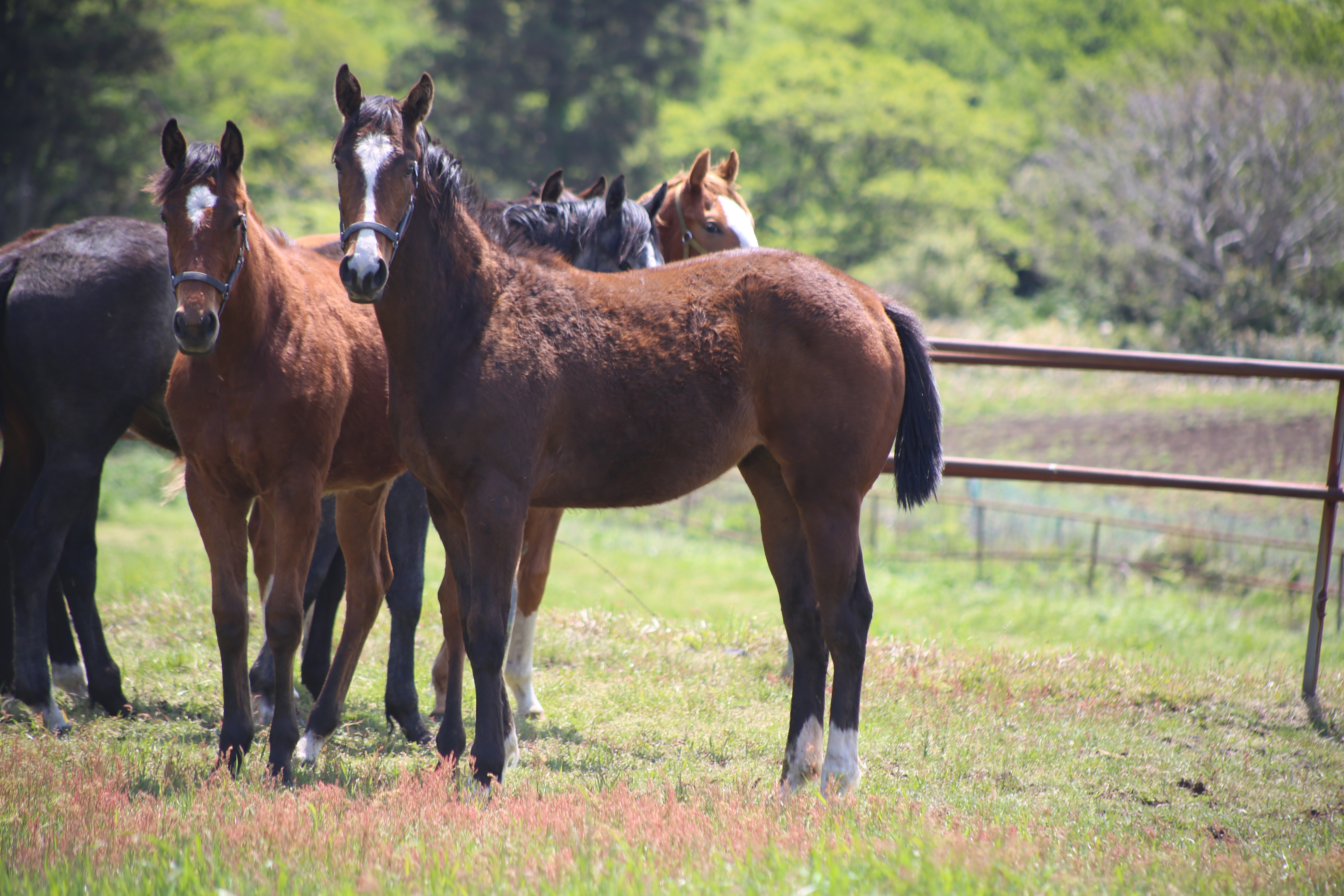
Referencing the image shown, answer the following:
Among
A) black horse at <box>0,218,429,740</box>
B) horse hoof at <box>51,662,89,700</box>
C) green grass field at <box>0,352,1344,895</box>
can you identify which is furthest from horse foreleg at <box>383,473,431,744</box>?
horse hoof at <box>51,662,89,700</box>

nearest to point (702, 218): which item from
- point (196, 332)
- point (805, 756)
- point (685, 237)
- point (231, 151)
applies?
point (685, 237)

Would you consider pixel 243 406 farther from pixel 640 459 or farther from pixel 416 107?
pixel 640 459

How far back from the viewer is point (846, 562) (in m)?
3.88

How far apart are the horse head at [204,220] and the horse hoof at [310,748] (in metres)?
1.76

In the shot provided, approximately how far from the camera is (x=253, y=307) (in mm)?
4023

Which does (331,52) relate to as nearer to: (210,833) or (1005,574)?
(1005,574)

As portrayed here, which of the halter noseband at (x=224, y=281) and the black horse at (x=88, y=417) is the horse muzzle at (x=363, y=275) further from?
the black horse at (x=88, y=417)

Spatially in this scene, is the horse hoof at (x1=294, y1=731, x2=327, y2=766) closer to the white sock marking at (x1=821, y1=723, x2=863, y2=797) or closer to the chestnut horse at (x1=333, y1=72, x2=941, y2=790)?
the chestnut horse at (x1=333, y1=72, x2=941, y2=790)

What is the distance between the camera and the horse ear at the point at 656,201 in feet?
19.2

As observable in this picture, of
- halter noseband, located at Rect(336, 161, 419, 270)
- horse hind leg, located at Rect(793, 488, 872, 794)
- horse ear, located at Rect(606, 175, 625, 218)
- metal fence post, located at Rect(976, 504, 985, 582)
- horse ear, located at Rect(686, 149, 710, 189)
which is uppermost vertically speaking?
horse ear, located at Rect(686, 149, 710, 189)

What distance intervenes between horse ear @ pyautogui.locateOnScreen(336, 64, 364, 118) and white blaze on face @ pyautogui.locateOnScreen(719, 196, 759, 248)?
2644 mm

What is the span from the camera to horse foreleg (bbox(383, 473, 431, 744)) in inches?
191

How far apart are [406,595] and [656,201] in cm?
265

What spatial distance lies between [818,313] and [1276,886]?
2311 mm
